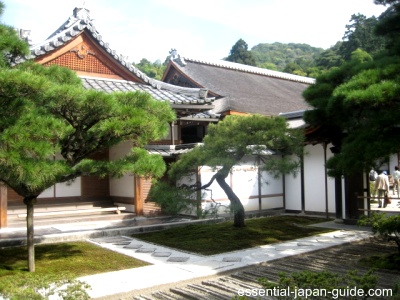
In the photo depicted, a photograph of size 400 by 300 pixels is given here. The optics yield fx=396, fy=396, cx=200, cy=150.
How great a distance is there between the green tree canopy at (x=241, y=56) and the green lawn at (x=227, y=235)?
49713 mm

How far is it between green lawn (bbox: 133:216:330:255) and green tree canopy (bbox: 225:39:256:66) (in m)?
49.7

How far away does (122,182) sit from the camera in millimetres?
14266

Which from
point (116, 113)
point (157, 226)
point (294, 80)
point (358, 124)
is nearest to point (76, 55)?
point (157, 226)

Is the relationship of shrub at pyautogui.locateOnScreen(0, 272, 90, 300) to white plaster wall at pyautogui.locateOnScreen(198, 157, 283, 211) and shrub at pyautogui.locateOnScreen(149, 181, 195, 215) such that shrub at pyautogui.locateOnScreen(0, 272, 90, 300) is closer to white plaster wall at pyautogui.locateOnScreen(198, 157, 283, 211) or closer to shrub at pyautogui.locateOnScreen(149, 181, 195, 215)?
shrub at pyautogui.locateOnScreen(149, 181, 195, 215)

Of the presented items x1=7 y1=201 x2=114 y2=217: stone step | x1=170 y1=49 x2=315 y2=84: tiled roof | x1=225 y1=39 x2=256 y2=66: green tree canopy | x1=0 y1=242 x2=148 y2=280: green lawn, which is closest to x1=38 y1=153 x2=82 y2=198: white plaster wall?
x1=7 y1=201 x2=114 y2=217: stone step

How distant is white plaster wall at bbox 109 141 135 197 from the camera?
13570 mm

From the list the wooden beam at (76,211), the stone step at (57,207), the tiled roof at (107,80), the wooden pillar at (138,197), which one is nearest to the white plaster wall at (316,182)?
the tiled roof at (107,80)

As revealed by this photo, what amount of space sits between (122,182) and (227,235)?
17.4 ft

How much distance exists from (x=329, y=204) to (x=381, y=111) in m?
7.82

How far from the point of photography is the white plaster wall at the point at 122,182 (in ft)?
44.5

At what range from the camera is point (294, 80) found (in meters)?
29.2

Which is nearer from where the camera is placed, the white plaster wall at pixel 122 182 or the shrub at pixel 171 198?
the shrub at pixel 171 198

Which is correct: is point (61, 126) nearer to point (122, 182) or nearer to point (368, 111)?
point (368, 111)

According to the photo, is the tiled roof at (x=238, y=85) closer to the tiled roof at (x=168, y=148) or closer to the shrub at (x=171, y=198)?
the tiled roof at (x=168, y=148)
